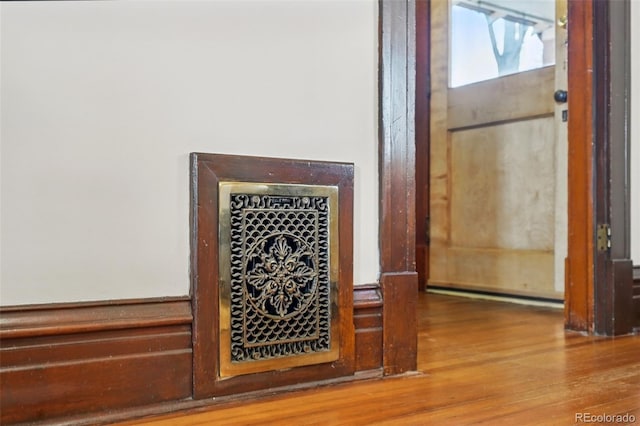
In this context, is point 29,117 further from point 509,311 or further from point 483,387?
point 509,311

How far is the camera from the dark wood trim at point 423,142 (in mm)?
2851

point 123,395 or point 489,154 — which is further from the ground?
point 489,154

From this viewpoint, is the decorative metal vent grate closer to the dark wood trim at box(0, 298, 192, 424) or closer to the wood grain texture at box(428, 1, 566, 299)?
the dark wood trim at box(0, 298, 192, 424)

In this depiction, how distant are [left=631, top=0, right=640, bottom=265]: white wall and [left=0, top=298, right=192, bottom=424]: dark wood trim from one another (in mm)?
1448

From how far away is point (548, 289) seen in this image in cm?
231

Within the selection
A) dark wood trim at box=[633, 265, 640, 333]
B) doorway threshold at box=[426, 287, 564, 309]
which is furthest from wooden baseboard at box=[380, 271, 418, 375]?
doorway threshold at box=[426, 287, 564, 309]

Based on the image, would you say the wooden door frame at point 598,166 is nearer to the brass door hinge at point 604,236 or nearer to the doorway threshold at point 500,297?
the brass door hinge at point 604,236

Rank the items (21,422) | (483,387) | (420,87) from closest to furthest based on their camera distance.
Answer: (21,422)
(483,387)
(420,87)

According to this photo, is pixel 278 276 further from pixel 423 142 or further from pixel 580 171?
pixel 423 142

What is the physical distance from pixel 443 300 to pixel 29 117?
199 cm

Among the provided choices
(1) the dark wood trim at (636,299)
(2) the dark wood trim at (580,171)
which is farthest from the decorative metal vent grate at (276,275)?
(1) the dark wood trim at (636,299)

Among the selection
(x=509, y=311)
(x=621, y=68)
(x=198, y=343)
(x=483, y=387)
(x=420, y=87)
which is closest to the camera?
(x=198, y=343)

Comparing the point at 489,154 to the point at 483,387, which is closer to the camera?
the point at 483,387

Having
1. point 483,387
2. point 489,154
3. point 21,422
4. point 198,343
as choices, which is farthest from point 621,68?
point 21,422
